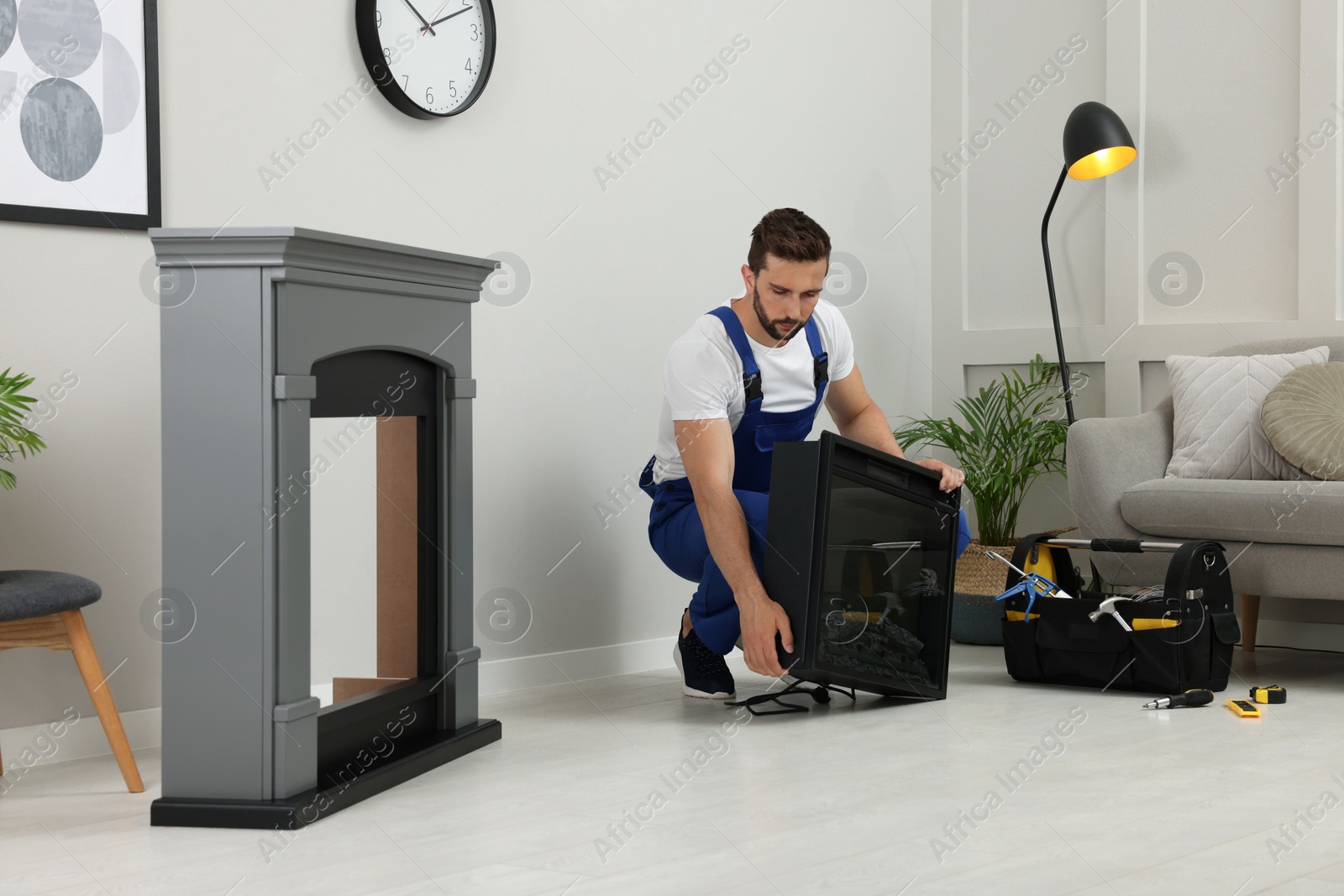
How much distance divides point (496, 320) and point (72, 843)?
1.53 metres

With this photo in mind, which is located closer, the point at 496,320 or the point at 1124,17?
the point at 496,320

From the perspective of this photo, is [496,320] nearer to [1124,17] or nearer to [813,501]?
[813,501]

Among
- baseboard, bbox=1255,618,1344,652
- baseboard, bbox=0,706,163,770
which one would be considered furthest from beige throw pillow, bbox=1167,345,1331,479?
baseboard, bbox=0,706,163,770

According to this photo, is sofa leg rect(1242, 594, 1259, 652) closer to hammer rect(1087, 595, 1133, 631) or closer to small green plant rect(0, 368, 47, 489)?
hammer rect(1087, 595, 1133, 631)

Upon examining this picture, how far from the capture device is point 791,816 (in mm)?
1884

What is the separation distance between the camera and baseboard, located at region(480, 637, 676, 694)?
3.02m

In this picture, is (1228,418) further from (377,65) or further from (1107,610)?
(377,65)

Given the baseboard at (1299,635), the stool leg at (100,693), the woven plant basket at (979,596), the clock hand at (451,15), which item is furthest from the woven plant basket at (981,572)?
the stool leg at (100,693)

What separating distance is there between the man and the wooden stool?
110 centimetres

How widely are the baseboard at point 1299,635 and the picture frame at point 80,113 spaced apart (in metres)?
3.05

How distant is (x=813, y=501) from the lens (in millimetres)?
2412

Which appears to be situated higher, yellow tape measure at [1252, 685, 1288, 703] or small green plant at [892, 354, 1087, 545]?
small green plant at [892, 354, 1087, 545]

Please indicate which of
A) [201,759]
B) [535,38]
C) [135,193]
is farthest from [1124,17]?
[201,759]

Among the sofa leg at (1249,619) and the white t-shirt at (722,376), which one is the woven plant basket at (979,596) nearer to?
the sofa leg at (1249,619)
